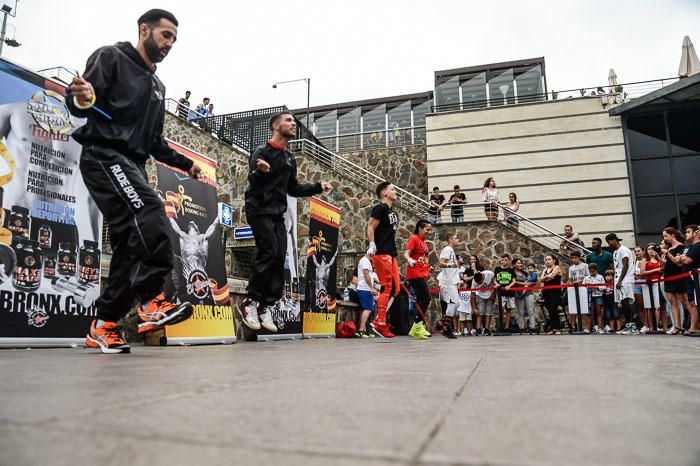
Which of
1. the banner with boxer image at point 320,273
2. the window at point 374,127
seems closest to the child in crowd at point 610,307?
the banner with boxer image at point 320,273

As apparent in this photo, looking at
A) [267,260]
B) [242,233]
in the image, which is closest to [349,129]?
[242,233]

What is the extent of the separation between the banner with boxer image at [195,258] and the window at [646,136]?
15315 mm

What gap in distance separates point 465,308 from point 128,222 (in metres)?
9.48

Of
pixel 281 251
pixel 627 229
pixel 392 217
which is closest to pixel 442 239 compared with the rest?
pixel 627 229

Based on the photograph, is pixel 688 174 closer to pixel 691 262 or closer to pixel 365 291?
pixel 691 262

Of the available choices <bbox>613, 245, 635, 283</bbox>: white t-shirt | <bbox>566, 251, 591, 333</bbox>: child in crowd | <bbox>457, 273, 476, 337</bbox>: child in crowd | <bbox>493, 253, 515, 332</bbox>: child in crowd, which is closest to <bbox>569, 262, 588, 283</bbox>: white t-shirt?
<bbox>566, 251, 591, 333</bbox>: child in crowd

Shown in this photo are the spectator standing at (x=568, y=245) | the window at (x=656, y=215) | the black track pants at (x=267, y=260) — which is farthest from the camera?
the window at (x=656, y=215)

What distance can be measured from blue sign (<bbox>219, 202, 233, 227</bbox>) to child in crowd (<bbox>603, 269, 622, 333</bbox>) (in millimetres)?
9790

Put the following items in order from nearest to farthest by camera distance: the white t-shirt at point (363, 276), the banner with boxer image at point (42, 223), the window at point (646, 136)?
1. the banner with boxer image at point (42, 223)
2. the white t-shirt at point (363, 276)
3. the window at point (646, 136)

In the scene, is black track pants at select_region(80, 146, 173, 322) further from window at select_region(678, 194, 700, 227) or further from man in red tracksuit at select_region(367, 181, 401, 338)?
window at select_region(678, 194, 700, 227)

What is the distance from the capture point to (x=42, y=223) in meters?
4.36

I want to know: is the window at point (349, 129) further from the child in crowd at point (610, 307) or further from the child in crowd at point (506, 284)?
the child in crowd at point (610, 307)

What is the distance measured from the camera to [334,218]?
402 inches

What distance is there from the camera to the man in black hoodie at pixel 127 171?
3.31m
